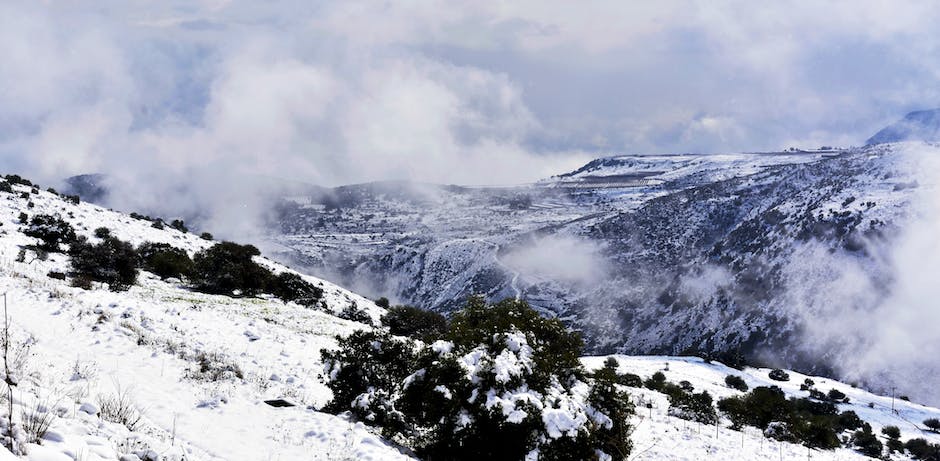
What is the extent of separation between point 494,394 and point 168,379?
887 centimetres

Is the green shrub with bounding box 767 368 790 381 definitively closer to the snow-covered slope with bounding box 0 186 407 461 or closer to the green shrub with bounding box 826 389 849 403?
the green shrub with bounding box 826 389 849 403

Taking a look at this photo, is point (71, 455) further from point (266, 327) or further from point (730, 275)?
point (730, 275)

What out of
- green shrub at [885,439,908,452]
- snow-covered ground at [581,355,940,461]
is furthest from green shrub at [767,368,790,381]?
green shrub at [885,439,908,452]

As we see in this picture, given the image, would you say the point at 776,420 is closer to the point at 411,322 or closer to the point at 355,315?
the point at 411,322

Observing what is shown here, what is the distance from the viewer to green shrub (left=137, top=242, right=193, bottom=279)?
4309cm

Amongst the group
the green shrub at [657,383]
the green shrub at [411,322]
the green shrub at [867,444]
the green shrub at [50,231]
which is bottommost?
the green shrub at [867,444]

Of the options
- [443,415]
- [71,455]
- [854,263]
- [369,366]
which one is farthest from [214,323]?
[854,263]

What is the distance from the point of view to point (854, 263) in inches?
4031

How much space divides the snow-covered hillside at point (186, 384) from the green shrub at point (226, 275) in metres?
5.78

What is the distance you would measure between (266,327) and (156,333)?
7.57 meters

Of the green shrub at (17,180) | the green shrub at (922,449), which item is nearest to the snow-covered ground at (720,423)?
the green shrub at (922,449)

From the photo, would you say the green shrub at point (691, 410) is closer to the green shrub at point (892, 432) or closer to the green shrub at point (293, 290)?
the green shrub at point (892, 432)

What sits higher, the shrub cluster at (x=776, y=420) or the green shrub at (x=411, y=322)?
the green shrub at (x=411, y=322)

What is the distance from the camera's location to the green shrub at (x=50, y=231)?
131ft
